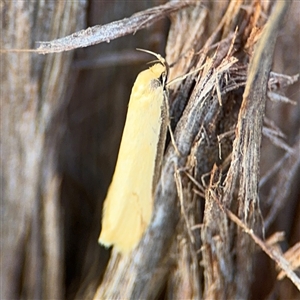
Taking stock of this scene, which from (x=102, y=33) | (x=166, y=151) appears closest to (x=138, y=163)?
(x=166, y=151)

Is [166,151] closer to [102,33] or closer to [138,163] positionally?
[138,163]

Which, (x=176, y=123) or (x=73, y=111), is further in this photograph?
(x=73, y=111)

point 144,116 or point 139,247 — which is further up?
point 144,116

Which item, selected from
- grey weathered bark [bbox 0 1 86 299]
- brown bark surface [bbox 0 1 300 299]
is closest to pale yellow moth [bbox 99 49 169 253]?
brown bark surface [bbox 0 1 300 299]

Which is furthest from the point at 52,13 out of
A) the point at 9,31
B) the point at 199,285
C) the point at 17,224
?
the point at 199,285

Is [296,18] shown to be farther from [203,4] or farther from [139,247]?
[139,247]

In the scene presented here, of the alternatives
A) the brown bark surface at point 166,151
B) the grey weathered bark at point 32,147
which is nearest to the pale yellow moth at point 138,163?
the brown bark surface at point 166,151

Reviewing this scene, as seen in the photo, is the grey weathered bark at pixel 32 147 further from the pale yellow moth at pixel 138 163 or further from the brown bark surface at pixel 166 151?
the pale yellow moth at pixel 138 163
